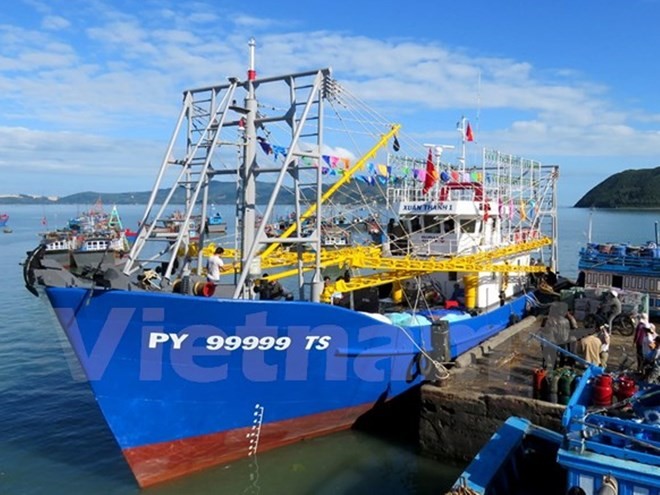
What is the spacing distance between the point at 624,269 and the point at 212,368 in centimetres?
1592

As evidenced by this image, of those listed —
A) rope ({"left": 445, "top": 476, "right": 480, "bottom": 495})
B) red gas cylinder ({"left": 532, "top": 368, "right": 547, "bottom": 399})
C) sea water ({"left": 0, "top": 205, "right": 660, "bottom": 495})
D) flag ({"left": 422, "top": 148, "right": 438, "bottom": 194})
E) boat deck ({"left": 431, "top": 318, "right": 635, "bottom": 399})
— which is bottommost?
sea water ({"left": 0, "top": 205, "right": 660, "bottom": 495})

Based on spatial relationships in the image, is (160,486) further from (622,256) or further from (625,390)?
(622,256)

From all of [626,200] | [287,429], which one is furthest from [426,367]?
[626,200]

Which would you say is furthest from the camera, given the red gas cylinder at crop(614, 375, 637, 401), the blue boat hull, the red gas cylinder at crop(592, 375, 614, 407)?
the blue boat hull

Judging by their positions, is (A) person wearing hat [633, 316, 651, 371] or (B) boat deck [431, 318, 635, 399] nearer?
(B) boat deck [431, 318, 635, 399]

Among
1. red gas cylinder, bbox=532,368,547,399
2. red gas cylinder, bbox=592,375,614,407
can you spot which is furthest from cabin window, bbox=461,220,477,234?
red gas cylinder, bbox=592,375,614,407

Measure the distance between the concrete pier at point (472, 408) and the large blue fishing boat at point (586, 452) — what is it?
599 millimetres

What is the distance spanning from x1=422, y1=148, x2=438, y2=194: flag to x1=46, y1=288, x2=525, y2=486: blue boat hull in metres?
7.07

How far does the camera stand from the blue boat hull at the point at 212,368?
9.01 meters

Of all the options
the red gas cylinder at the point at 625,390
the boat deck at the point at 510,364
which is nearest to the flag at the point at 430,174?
the boat deck at the point at 510,364

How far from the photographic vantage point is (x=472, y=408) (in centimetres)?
1052

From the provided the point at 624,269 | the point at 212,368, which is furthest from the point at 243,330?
the point at 624,269

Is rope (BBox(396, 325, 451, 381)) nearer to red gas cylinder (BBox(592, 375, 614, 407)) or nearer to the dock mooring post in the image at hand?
the dock mooring post

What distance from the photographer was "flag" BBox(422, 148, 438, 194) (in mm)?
17016
